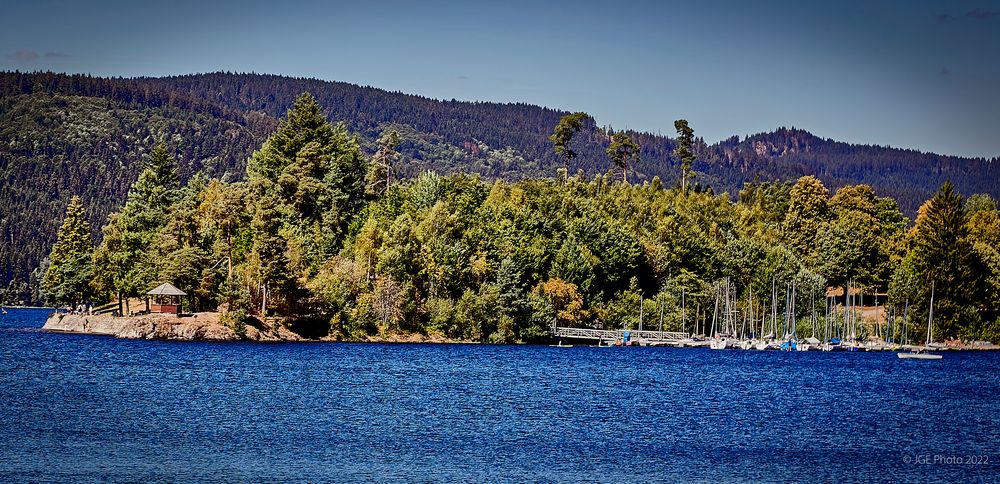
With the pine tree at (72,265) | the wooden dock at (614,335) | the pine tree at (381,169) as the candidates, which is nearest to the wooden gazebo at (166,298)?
the pine tree at (72,265)

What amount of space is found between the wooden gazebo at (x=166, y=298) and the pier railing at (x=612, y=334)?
3882 centimetres

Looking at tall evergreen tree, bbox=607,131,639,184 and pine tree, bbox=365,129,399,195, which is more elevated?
tall evergreen tree, bbox=607,131,639,184

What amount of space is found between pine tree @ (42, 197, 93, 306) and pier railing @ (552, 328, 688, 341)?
170ft

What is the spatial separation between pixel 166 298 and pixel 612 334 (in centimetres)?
4758

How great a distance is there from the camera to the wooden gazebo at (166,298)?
106 meters

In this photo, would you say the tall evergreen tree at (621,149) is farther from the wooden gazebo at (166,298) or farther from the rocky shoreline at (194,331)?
the wooden gazebo at (166,298)

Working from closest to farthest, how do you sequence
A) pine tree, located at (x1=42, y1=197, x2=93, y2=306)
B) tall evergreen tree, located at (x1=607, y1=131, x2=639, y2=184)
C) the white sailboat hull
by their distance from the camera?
the white sailboat hull < pine tree, located at (x1=42, y1=197, x2=93, y2=306) < tall evergreen tree, located at (x1=607, y1=131, x2=639, y2=184)

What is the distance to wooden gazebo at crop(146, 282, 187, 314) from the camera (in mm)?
106375

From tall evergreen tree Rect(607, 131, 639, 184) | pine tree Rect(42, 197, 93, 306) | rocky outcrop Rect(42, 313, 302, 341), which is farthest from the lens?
tall evergreen tree Rect(607, 131, 639, 184)

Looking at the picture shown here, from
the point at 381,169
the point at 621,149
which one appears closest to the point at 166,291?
the point at 381,169

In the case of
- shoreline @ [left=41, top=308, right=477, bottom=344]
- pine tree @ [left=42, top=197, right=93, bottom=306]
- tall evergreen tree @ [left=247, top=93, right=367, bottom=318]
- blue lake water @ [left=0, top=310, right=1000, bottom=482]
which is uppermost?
tall evergreen tree @ [left=247, top=93, right=367, bottom=318]

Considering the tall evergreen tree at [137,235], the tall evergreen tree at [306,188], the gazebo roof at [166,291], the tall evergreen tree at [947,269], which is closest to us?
the gazebo roof at [166,291]

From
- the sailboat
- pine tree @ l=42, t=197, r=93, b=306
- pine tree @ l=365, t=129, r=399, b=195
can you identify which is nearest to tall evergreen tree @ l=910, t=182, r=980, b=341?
the sailboat

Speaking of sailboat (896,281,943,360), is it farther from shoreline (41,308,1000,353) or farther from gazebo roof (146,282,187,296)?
gazebo roof (146,282,187,296)
